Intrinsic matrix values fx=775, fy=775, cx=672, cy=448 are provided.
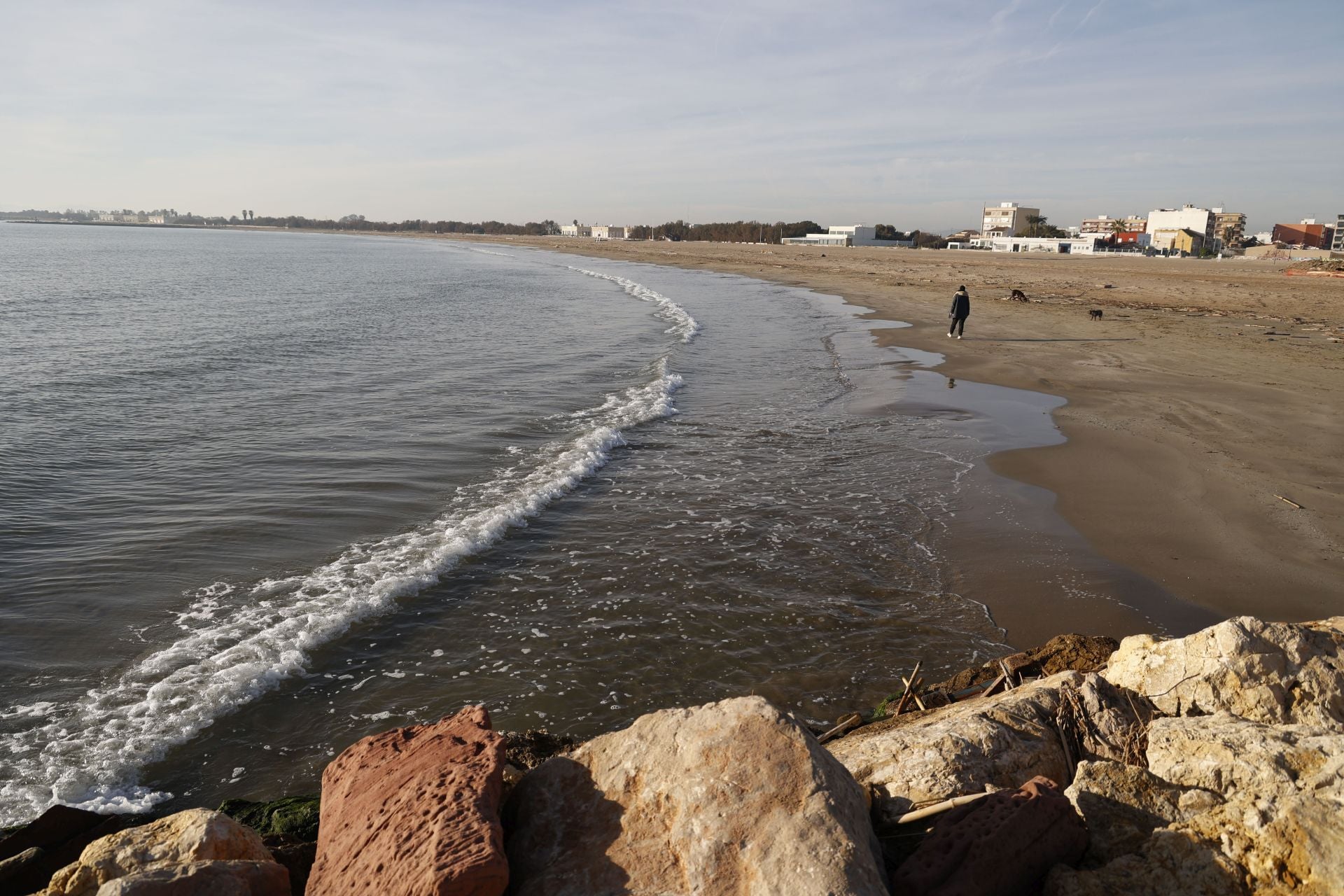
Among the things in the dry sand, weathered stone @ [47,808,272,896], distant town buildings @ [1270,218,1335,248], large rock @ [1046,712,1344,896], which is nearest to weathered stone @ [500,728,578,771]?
weathered stone @ [47,808,272,896]

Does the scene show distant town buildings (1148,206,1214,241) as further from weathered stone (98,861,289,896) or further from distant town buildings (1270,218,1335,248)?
weathered stone (98,861,289,896)

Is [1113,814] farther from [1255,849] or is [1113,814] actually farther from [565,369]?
[565,369]

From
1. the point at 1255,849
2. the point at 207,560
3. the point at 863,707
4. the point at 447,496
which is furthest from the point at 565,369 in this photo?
the point at 1255,849

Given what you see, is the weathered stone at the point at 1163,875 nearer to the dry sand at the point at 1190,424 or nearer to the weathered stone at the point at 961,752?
the weathered stone at the point at 961,752

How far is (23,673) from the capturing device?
6.69 meters

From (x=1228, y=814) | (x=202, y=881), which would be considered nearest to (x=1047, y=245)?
(x=1228, y=814)

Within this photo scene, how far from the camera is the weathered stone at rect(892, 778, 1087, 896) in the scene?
312cm

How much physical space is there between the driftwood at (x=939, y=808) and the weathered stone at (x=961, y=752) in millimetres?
111

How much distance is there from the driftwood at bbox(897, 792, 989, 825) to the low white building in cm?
12408

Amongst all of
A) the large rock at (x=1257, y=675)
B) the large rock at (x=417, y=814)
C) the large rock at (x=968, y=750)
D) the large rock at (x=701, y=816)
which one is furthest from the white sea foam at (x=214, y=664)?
the large rock at (x=1257, y=675)

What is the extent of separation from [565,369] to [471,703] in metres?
15.4

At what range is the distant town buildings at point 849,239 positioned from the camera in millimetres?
145250

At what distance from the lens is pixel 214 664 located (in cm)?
680

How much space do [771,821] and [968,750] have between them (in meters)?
1.51
